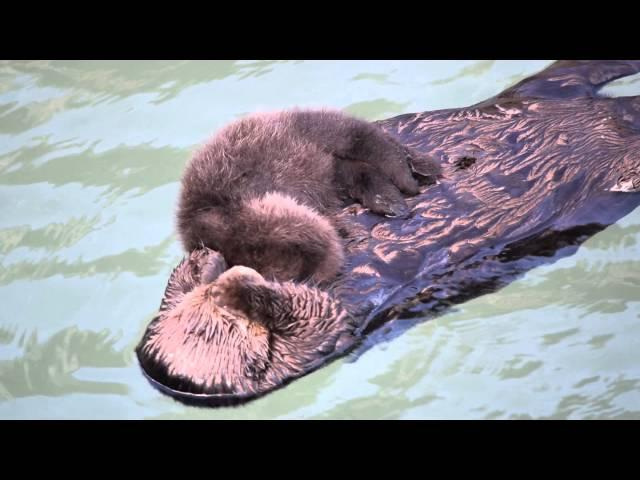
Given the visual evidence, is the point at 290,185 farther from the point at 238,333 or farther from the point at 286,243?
the point at 238,333

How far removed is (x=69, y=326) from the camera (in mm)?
4535

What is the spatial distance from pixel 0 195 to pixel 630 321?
3.62m

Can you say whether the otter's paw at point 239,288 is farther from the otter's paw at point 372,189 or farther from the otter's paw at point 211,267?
the otter's paw at point 372,189

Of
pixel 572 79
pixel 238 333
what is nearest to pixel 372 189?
pixel 238 333

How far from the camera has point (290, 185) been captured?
4156mm

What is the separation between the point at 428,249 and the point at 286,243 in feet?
2.05

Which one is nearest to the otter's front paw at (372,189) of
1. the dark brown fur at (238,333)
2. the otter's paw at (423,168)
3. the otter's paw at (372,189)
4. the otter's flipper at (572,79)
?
the otter's paw at (372,189)

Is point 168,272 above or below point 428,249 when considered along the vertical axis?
below

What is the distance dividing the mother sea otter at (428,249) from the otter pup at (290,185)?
0.06 m

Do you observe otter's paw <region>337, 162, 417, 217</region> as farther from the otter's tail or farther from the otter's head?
the otter's head

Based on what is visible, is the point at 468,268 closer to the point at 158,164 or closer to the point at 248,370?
the point at 248,370

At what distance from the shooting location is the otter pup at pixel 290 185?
3.95m

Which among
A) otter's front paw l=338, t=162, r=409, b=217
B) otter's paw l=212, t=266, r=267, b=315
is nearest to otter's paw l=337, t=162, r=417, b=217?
otter's front paw l=338, t=162, r=409, b=217

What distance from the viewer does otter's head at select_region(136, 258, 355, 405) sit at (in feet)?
12.1
